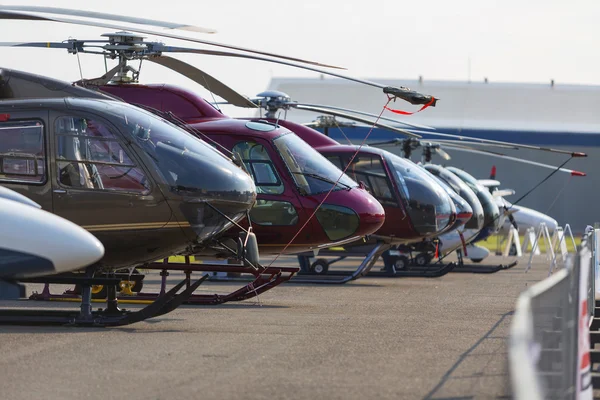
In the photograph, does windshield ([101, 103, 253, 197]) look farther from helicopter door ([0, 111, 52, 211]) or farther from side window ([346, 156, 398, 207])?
side window ([346, 156, 398, 207])

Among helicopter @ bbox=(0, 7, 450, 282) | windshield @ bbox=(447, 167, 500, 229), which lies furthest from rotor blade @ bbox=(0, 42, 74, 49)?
windshield @ bbox=(447, 167, 500, 229)

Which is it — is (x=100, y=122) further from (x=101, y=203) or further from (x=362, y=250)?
(x=362, y=250)

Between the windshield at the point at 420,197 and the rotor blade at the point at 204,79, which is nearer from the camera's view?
the rotor blade at the point at 204,79

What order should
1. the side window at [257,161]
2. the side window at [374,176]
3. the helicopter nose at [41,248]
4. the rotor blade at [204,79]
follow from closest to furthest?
the helicopter nose at [41,248] → the rotor blade at [204,79] → the side window at [257,161] → the side window at [374,176]

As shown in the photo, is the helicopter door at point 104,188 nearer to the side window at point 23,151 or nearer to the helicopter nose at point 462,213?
the side window at point 23,151

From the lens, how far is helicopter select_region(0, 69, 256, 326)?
11.6 m

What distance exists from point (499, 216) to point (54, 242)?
64.9 feet

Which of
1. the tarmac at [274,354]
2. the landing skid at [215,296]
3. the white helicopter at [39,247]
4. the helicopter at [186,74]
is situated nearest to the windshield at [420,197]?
the helicopter at [186,74]

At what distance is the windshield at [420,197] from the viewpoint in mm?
19562

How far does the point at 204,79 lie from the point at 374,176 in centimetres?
589

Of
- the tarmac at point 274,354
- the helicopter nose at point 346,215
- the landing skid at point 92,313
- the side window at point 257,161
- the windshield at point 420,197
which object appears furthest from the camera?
the windshield at point 420,197

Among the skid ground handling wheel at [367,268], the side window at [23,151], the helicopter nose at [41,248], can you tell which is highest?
the side window at [23,151]

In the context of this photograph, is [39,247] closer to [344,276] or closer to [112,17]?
[112,17]

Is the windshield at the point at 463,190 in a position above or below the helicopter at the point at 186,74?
below
